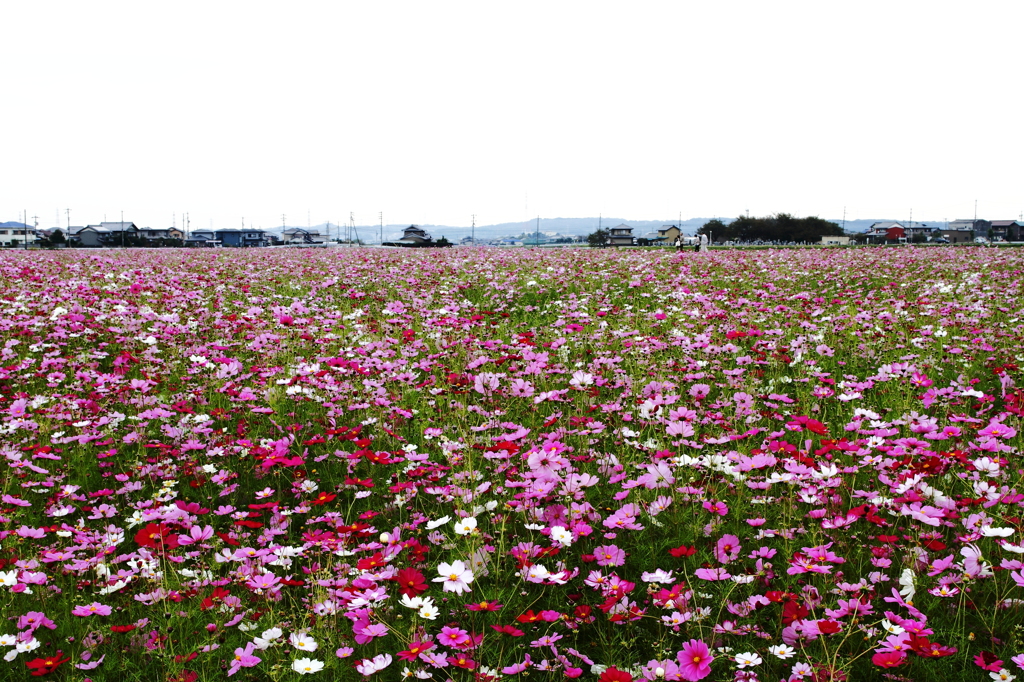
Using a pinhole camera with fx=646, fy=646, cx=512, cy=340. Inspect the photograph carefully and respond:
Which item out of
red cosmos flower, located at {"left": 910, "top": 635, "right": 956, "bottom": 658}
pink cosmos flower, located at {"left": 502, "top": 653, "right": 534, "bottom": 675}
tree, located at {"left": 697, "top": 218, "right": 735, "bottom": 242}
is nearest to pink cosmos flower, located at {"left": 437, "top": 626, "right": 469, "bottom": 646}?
pink cosmos flower, located at {"left": 502, "top": 653, "right": 534, "bottom": 675}

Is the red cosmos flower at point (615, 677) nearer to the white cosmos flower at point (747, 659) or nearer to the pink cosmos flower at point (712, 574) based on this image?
the white cosmos flower at point (747, 659)

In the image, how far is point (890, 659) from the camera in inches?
72.7

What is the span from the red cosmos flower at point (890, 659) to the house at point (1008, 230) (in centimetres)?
12073

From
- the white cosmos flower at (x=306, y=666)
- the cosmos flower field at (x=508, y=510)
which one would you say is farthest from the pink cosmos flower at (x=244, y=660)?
the white cosmos flower at (x=306, y=666)

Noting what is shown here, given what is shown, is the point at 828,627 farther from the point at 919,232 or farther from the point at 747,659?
the point at 919,232

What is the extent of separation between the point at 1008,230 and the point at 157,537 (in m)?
131

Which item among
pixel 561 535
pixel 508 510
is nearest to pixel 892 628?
pixel 561 535

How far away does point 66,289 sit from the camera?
899 cm

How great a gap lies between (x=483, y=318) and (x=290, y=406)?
275cm

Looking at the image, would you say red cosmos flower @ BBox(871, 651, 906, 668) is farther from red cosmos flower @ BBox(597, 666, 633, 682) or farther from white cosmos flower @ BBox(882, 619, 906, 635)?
red cosmos flower @ BBox(597, 666, 633, 682)

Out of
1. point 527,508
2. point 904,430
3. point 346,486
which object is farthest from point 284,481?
point 904,430

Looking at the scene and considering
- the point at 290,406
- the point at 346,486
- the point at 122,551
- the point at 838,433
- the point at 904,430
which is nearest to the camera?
the point at 122,551

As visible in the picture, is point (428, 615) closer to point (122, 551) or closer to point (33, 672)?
point (33, 672)

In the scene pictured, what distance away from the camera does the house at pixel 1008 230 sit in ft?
333
